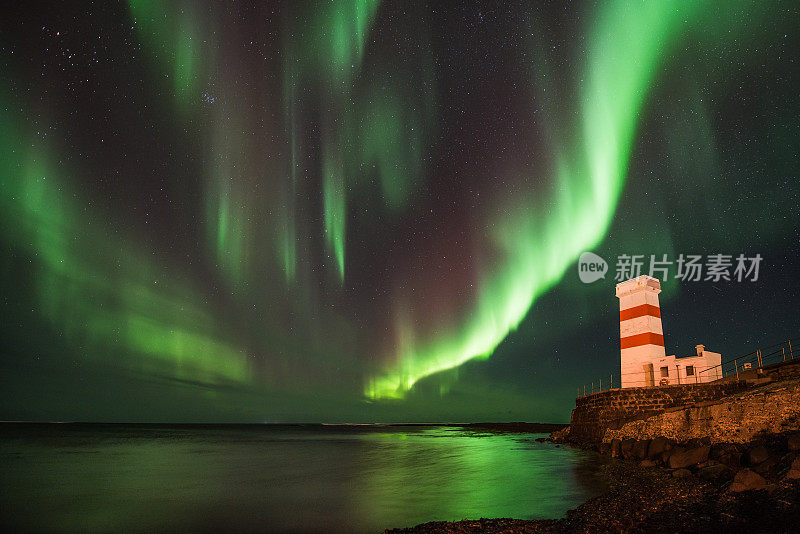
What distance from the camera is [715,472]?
12.2 m

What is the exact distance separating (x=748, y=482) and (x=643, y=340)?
697 inches

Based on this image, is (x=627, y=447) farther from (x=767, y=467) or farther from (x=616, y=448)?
(x=767, y=467)

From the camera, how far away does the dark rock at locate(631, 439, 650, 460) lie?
18109 millimetres

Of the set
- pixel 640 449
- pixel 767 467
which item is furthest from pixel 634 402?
pixel 767 467

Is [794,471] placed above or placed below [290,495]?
above

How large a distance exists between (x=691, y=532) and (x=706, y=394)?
1542 centimetres

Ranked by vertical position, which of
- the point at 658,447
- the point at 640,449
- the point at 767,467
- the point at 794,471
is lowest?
the point at 640,449

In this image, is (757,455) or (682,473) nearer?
(757,455)

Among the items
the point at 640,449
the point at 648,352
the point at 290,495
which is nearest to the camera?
the point at 290,495

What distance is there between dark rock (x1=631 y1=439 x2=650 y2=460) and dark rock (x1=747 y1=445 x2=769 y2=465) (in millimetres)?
5813

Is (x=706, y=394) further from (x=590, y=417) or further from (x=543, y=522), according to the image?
(x=543, y=522)

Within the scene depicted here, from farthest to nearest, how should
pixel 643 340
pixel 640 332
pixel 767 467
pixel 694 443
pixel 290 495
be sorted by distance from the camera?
1. pixel 640 332
2. pixel 643 340
3. pixel 694 443
4. pixel 290 495
5. pixel 767 467

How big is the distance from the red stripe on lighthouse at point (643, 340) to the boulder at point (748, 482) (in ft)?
56.8

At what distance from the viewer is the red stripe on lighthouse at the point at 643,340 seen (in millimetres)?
26516
